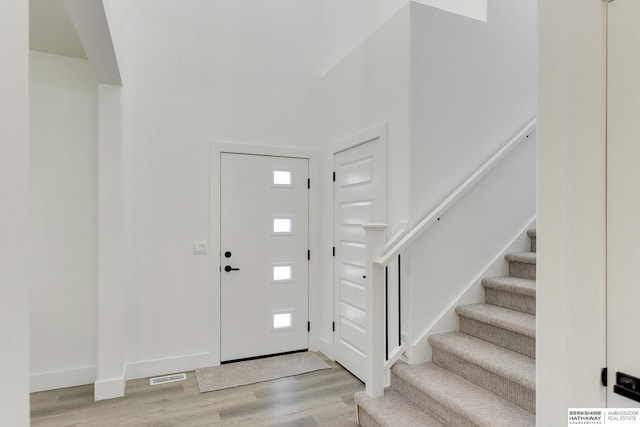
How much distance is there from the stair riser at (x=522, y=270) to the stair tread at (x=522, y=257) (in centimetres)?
3

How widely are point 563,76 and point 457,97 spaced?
4.98 feet

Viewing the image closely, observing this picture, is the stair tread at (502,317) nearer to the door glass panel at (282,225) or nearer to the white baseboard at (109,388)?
the door glass panel at (282,225)

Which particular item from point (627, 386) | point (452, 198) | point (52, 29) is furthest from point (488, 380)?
point (52, 29)

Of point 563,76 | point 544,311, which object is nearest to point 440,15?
point 563,76

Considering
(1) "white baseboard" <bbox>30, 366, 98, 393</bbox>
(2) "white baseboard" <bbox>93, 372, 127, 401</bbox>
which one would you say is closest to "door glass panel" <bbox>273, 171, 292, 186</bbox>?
(2) "white baseboard" <bbox>93, 372, 127, 401</bbox>

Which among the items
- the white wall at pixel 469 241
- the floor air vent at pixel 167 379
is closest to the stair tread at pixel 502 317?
the white wall at pixel 469 241

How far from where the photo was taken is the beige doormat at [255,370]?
122 inches

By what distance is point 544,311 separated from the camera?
4.57 feet

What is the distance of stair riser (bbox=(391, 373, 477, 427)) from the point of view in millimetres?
2000

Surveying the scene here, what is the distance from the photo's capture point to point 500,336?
7.73 ft

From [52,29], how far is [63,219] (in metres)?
1.52

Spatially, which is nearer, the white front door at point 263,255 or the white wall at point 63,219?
the white wall at point 63,219

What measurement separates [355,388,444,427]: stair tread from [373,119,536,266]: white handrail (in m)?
0.91

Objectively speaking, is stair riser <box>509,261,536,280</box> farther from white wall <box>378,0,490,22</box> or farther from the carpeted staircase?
white wall <box>378,0,490,22</box>
